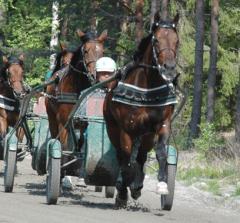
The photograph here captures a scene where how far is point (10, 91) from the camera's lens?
18.6 metres

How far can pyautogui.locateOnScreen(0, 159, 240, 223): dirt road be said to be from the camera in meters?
11.7

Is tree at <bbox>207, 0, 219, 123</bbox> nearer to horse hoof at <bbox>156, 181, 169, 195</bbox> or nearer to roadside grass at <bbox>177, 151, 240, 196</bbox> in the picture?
roadside grass at <bbox>177, 151, 240, 196</bbox>

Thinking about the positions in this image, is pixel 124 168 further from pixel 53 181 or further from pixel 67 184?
pixel 67 184

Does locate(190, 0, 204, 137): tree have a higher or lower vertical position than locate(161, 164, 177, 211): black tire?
higher

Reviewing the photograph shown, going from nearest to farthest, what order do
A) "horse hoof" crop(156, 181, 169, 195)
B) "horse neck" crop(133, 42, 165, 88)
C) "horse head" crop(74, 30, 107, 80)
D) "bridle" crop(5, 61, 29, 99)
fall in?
"horse hoof" crop(156, 181, 169, 195) < "horse neck" crop(133, 42, 165, 88) < "horse head" crop(74, 30, 107, 80) < "bridle" crop(5, 61, 29, 99)

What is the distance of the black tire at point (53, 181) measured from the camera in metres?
13.2

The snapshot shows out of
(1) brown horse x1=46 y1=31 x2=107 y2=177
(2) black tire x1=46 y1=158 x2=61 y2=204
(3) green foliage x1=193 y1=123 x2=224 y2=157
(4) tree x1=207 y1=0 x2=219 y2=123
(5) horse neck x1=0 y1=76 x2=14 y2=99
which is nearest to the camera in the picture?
(2) black tire x1=46 y1=158 x2=61 y2=204

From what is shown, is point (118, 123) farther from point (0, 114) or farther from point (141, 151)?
point (0, 114)

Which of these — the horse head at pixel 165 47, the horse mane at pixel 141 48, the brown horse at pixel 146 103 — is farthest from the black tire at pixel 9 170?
the horse head at pixel 165 47

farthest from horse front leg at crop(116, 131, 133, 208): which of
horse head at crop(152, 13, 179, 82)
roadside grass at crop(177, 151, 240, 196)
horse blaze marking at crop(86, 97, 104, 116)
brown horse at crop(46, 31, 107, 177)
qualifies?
roadside grass at crop(177, 151, 240, 196)

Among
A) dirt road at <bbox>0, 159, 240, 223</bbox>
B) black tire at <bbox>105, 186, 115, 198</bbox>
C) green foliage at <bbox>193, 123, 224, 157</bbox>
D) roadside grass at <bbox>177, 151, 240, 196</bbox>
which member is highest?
green foliage at <bbox>193, 123, 224, 157</bbox>

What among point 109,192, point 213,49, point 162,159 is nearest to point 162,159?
point 162,159

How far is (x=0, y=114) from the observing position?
18734 millimetres

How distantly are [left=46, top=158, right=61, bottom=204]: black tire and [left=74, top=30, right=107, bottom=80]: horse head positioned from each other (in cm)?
149
